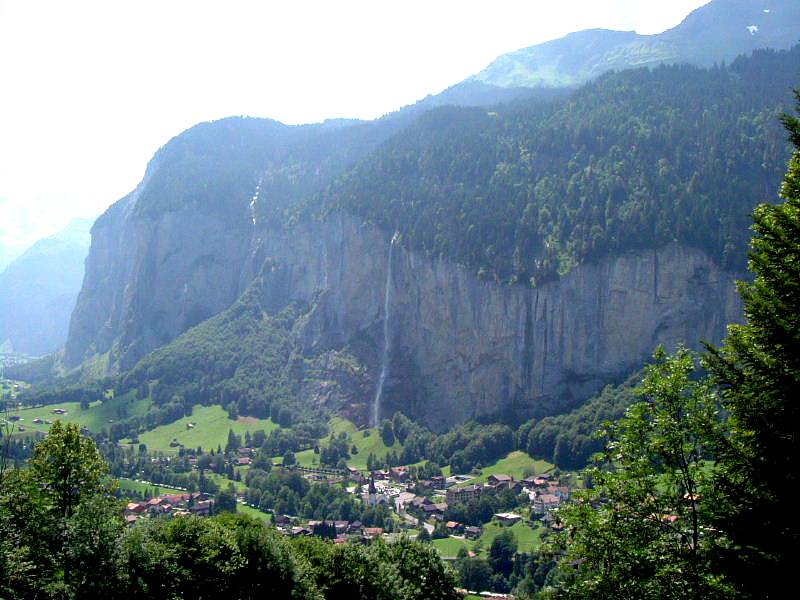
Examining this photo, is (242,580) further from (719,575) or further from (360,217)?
(360,217)

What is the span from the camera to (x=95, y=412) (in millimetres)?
171875

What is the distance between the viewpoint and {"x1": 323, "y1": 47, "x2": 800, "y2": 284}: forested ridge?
128 m

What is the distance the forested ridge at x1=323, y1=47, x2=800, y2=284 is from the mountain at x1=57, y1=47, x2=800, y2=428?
0.37m

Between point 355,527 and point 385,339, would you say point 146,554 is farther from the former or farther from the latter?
point 385,339

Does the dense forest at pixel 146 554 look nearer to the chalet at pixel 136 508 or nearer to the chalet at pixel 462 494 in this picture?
the chalet at pixel 136 508

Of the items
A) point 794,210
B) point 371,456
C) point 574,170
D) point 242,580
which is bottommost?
point 371,456

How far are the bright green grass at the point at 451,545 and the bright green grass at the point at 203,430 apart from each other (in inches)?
2697

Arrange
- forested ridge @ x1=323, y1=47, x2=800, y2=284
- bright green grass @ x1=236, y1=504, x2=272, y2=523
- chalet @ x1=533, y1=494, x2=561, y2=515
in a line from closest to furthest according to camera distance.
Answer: chalet @ x1=533, y1=494, x2=561, y2=515 < bright green grass @ x1=236, y1=504, x2=272, y2=523 < forested ridge @ x1=323, y1=47, x2=800, y2=284

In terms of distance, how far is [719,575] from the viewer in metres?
15.5

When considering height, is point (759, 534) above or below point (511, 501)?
above

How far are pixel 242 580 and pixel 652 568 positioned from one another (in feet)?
82.4

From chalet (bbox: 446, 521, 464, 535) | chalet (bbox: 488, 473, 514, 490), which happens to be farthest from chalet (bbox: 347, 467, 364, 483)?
chalet (bbox: 446, 521, 464, 535)

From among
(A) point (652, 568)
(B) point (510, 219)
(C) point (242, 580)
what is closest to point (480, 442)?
(B) point (510, 219)

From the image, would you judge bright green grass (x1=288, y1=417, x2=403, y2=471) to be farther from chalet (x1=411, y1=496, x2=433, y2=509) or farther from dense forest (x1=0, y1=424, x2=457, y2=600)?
dense forest (x1=0, y1=424, x2=457, y2=600)
